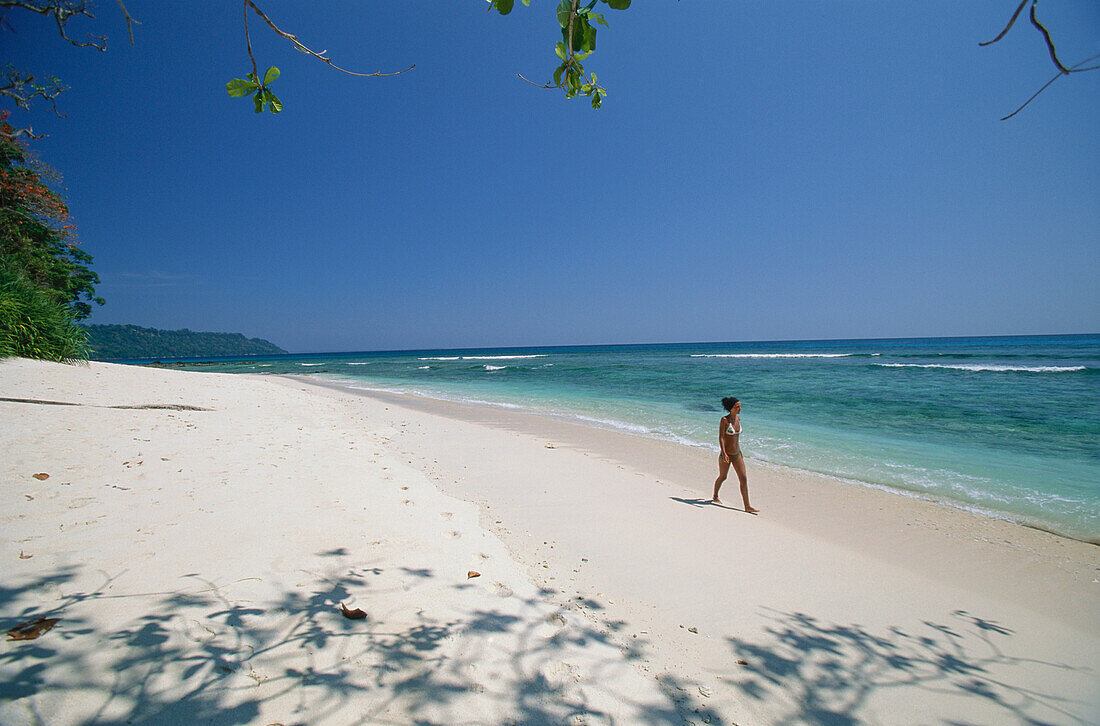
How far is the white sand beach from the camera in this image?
1868mm

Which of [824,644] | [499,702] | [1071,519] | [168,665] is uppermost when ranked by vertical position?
[168,665]

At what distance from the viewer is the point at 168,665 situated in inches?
71.3

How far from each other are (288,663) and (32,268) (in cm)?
2185

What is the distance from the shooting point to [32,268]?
1445 centimetres

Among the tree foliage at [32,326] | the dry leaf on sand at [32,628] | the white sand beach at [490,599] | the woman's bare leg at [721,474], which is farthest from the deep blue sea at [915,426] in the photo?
the tree foliage at [32,326]

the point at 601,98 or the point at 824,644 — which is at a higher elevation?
the point at 601,98

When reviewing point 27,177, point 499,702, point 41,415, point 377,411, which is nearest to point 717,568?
point 499,702

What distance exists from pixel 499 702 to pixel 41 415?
7.78 metres

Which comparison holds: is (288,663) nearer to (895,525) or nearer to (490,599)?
(490,599)

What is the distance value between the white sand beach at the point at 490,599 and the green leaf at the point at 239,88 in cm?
255

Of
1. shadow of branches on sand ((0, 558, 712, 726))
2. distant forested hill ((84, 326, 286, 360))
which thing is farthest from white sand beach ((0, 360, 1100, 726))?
distant forested hill ((84, 326, 286, 360))

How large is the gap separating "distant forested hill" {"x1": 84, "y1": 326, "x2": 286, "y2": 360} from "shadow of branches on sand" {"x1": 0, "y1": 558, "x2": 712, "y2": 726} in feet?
325

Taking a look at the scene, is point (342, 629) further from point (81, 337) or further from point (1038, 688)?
point (81, 337)

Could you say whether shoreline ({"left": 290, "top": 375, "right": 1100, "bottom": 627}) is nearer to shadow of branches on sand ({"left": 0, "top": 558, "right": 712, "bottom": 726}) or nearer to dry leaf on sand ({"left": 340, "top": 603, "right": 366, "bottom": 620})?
dry leaf on sand ({"left": 340, "top": 603, "right": 366, "bottom": 620})
